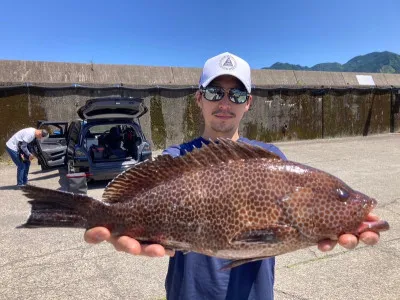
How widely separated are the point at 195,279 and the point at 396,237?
452 centimetres

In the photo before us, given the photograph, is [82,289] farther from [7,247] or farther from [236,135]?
[236,135]

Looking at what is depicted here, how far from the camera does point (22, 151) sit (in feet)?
31.8

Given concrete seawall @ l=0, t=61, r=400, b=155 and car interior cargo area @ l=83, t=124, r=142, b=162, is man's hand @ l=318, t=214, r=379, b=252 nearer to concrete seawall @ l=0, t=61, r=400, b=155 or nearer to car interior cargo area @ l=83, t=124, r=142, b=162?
car interior cargo area @ l=83, t=124, r=142, b=162

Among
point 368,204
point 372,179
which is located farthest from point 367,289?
point 372,179

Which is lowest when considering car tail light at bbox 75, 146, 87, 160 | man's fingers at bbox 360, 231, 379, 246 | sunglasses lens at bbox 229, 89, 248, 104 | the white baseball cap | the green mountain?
car tail light at bbox 75, 146, 87, 160

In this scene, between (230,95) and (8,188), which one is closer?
(230,95)

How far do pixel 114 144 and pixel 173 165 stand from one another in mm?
9093

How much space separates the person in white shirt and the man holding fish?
825 cm

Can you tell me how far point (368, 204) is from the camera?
2014mm

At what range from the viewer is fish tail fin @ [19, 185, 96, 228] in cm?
185

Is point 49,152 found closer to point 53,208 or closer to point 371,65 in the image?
point 53,208

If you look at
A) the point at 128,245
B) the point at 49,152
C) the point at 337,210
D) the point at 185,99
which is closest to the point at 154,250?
the point at 128,245

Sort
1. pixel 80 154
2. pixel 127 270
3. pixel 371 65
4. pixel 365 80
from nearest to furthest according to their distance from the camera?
pixel 127 270 < pixel 80 154 < pixel 365 80 < pixel 371 65

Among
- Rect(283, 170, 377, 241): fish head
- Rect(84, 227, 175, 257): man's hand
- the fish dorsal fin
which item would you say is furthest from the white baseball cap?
Rect(84, 227, 175, 257): man's hand
